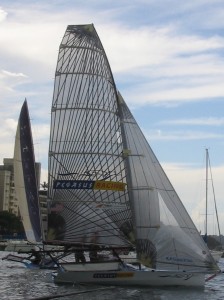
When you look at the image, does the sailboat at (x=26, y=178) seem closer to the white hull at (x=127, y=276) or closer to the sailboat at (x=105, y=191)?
the sailboat at (x=105, y=191)

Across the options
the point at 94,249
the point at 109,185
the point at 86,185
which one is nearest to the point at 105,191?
the point at 109,185

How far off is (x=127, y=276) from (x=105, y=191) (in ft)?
14.1

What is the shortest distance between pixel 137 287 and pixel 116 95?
9458 mm

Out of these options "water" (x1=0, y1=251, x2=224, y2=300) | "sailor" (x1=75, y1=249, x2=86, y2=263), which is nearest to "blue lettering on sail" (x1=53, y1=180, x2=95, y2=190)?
"sailor" (x1=75, y1=249, x2=86, y2=263)

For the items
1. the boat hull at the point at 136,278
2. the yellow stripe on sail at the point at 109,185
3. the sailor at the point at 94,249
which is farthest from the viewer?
the yellow stripe on sail at the point at 109,185

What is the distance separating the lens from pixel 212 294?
30.8 m

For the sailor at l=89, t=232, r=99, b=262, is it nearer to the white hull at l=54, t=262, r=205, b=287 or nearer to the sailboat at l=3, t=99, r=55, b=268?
the white hull at l=54, t=262, r=205, b=287

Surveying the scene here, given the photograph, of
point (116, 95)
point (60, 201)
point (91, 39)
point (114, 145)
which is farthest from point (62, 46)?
point (60, 201)

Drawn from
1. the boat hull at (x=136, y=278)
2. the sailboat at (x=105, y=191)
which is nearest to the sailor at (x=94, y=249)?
the sailboat at (x=105, y=191)

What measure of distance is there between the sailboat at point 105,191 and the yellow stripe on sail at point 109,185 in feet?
0.16

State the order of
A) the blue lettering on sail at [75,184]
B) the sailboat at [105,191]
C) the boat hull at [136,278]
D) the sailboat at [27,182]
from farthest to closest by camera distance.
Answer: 1. the sailboat at [27,182]
2. the blue lettering on sail at [75,184]
3. the sailboat at [105,191]
4. the boat hull at [136,278]

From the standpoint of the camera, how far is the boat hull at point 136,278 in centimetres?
2942

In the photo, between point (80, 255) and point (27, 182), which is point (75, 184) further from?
point (27, 182)

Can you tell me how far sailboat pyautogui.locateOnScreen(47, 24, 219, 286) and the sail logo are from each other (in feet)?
0.16
